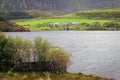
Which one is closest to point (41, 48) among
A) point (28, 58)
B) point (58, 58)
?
point (28, 58)

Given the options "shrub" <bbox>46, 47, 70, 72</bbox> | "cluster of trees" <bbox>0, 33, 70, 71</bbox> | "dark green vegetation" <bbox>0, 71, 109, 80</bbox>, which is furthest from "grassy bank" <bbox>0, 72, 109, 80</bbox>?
"cluster of trees" <bbox>0, 33, 70, 71</bbox>

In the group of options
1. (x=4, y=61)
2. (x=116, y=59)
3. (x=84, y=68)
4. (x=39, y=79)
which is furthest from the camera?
(x=116, y=59)

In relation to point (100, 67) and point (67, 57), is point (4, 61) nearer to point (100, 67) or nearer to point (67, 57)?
point (67, 57)

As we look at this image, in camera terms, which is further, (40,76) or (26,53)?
(26,53)

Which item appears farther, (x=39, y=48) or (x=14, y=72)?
(x=39, y=48)

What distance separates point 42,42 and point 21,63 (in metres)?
10.9

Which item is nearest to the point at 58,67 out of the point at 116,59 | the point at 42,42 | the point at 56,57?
the point at 56,57

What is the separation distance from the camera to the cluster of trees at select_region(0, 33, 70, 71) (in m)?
120

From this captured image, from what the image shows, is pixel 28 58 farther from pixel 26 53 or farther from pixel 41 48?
pixel 41 48

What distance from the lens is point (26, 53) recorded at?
409 feet

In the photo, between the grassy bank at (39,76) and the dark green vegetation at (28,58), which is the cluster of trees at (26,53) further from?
the grassy bank at (39,76)

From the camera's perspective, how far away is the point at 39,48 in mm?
124750

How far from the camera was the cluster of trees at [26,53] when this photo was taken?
120m

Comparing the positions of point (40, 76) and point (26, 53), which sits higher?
point (26, 53)
